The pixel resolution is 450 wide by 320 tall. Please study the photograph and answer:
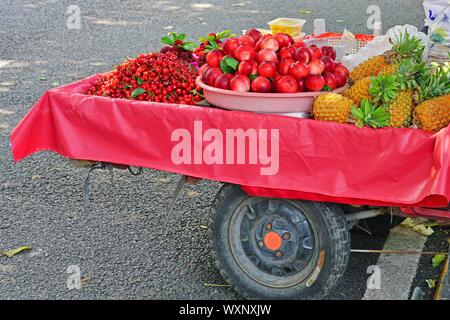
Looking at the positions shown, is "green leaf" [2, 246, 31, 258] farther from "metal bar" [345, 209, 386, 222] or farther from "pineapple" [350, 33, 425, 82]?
"pineapple" [350, 33, 425, 82]

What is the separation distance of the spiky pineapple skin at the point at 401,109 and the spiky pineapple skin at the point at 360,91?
15 cm

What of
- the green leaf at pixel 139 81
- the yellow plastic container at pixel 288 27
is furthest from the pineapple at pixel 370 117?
the yellow plastic container at pixel 288 27

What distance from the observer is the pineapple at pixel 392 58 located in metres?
3.39

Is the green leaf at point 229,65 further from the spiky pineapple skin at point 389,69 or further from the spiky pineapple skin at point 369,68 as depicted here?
the spiky pineapple skin at point 389,69

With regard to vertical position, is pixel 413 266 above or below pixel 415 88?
below

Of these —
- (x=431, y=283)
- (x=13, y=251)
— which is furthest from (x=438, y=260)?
(x=13, y=251)

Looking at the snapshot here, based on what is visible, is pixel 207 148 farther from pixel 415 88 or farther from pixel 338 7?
pixel 338 7

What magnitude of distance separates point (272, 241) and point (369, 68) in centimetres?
98

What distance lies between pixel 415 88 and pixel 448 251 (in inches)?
46.4

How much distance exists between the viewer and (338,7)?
9906mm

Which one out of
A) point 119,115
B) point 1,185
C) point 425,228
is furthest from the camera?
point 1,185

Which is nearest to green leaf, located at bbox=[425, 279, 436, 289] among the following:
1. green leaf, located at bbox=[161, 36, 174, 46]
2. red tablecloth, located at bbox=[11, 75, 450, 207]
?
red tablecloth, located at bbox=[11, 75, 450, 207]
